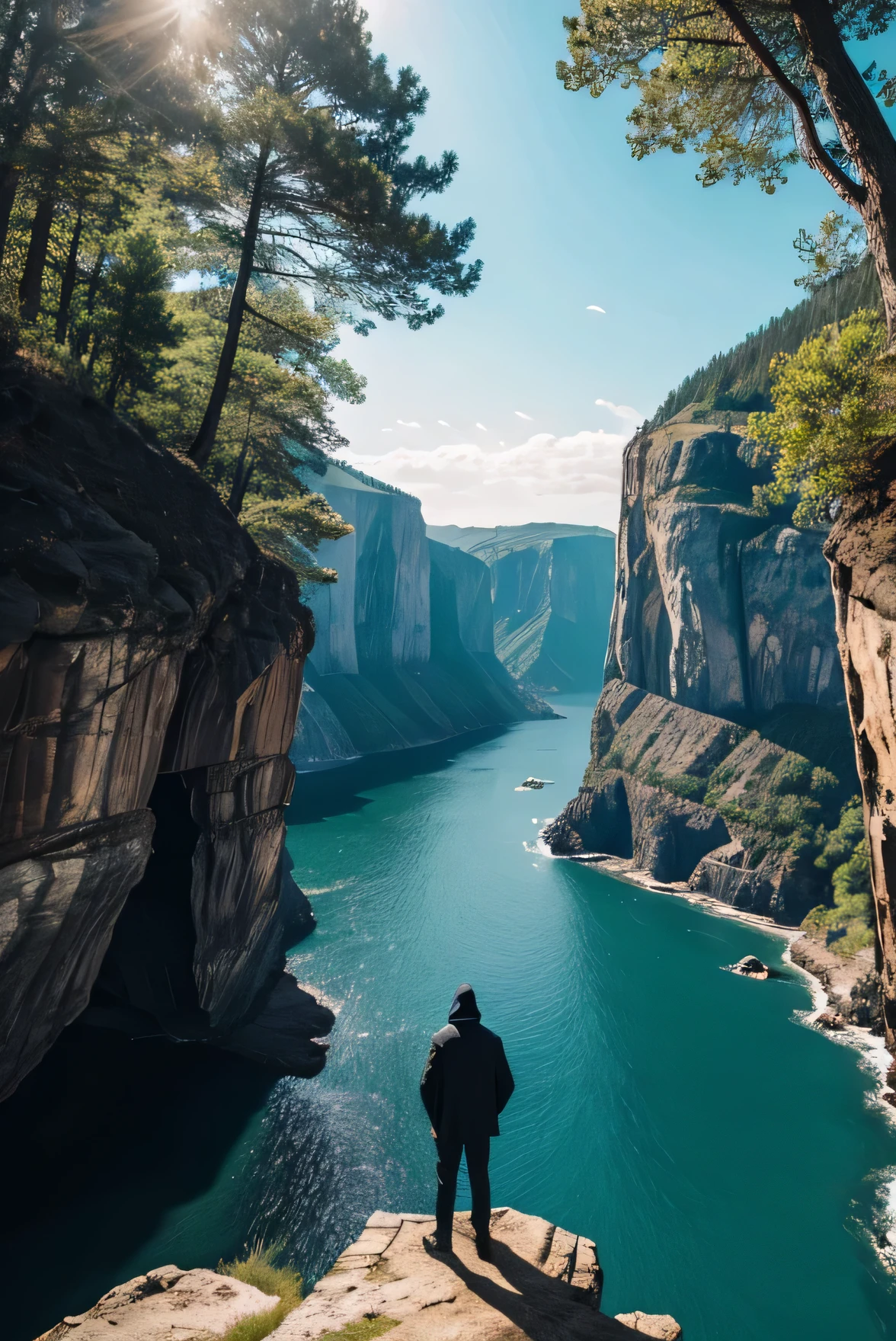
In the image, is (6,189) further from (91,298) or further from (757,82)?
(757,82)

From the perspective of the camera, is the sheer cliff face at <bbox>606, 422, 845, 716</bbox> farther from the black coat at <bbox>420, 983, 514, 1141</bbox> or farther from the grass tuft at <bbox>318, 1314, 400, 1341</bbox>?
the grass tuft at <bbox>318, 1314, 400, 1341</bbox>

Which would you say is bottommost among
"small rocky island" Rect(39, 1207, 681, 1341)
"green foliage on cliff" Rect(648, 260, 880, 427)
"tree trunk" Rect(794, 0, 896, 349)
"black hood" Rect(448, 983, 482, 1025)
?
"small rocky island" Rect(39, 1207, 681, 1341)

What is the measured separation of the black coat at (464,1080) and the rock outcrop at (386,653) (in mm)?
69749

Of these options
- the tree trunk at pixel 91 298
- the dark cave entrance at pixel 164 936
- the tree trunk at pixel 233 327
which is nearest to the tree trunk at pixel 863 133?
the tree trunk at pixel 233 327

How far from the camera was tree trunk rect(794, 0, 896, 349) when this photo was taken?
773cm

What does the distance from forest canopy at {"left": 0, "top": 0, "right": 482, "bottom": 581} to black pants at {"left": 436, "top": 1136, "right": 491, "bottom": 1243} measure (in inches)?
590

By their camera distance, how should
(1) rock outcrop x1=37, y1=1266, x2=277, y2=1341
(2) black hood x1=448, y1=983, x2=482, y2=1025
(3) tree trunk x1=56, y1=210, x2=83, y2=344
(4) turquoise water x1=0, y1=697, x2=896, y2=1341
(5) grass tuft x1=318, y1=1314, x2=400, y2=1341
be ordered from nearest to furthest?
(5) grass tuft x1=318, y1=1314, x2=400, y2=1341 → (2) black hood x1=448, y1=983, x2=482, y2=1025 → (1) rock outcrop x1=37, y1=1266, x2=277, y2=1341 → (4) turquoise water x1=0, y1=697, x2=896, y2=1341 → (3) tree trunk x1=56, y1=210, x2=83, y2=344

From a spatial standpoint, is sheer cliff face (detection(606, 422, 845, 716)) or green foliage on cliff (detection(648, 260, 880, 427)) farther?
green foliage on cliff (detection(648, 260, 880, 427))

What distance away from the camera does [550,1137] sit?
67.6ft

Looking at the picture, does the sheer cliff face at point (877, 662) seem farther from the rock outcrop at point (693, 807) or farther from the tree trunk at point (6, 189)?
the rock outcrop at point (693, 807)

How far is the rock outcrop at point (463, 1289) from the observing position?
4.96 m

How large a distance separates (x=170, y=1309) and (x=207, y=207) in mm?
23155

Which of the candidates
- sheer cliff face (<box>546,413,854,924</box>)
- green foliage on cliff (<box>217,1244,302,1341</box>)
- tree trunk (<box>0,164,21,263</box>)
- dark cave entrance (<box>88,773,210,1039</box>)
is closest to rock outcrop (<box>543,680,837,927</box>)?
sheer cliff face (<box>546,413,854,924</box>)

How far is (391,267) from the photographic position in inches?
723
